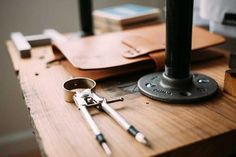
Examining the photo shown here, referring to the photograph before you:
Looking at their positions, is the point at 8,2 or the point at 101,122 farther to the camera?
the point at 8,2

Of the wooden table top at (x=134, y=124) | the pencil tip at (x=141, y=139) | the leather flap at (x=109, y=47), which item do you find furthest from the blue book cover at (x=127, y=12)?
the pencil tip at (x=141, y=139)

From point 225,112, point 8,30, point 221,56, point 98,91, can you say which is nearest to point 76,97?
point 98,91

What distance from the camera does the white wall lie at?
1197mm

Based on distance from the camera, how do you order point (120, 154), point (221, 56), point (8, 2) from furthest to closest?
point (8, 2), point (221, 56), point (120, 154)

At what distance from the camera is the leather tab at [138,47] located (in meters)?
0.62

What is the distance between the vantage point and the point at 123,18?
891 mm

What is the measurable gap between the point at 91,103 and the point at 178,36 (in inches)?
6.5

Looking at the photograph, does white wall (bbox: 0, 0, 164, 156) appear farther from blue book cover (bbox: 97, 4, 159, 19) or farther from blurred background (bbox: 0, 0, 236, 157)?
blue book cover (bbox: 97, 4, 159, 19)

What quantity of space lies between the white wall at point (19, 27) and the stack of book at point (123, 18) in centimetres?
29

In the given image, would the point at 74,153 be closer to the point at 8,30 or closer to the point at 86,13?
the point at 86,13

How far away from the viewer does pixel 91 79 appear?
566 millimetres

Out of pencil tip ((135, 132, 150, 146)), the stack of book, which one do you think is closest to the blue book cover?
the stack of book

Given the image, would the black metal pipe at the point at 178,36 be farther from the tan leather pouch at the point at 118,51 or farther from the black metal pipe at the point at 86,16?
the black metal pipe at the point at 86,16

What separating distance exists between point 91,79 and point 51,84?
0.08 m
